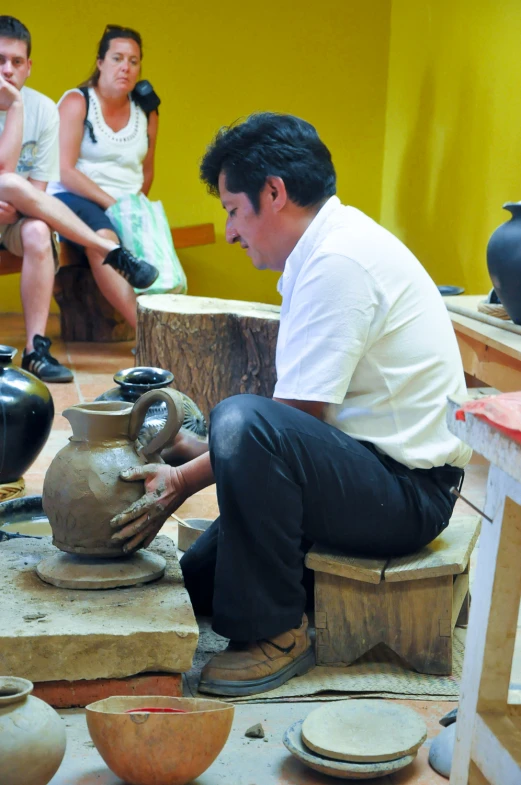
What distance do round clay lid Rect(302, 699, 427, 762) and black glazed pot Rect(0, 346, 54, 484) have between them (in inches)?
57.0

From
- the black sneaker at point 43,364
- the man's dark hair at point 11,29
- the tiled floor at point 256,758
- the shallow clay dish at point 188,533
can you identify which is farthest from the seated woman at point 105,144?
the tiled floor at point 256,758

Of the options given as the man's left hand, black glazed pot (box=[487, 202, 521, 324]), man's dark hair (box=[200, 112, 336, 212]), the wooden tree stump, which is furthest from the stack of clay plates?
the man's left hand

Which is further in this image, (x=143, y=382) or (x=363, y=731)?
(x=143, y=382)

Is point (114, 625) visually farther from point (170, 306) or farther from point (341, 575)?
point (170, 306)

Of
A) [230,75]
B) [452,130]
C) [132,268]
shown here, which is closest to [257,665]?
[132,268]

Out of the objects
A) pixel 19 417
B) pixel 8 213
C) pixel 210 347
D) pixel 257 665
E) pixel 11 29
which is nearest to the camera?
pixel 257 665

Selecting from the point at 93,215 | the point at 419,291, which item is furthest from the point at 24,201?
the point at 419,291

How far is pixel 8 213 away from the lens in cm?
511

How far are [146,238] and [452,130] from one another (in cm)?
179

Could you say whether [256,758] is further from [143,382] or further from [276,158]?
[143,382]

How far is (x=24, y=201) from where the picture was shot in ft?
16.9

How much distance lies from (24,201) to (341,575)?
3.59 meters

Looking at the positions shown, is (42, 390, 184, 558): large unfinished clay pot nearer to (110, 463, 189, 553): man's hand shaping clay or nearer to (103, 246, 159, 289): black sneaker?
(110, 463, 189, 553): man's hand shaping clay

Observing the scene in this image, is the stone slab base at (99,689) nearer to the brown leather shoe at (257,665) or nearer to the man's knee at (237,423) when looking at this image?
the brown leather shoe at (257,665)
